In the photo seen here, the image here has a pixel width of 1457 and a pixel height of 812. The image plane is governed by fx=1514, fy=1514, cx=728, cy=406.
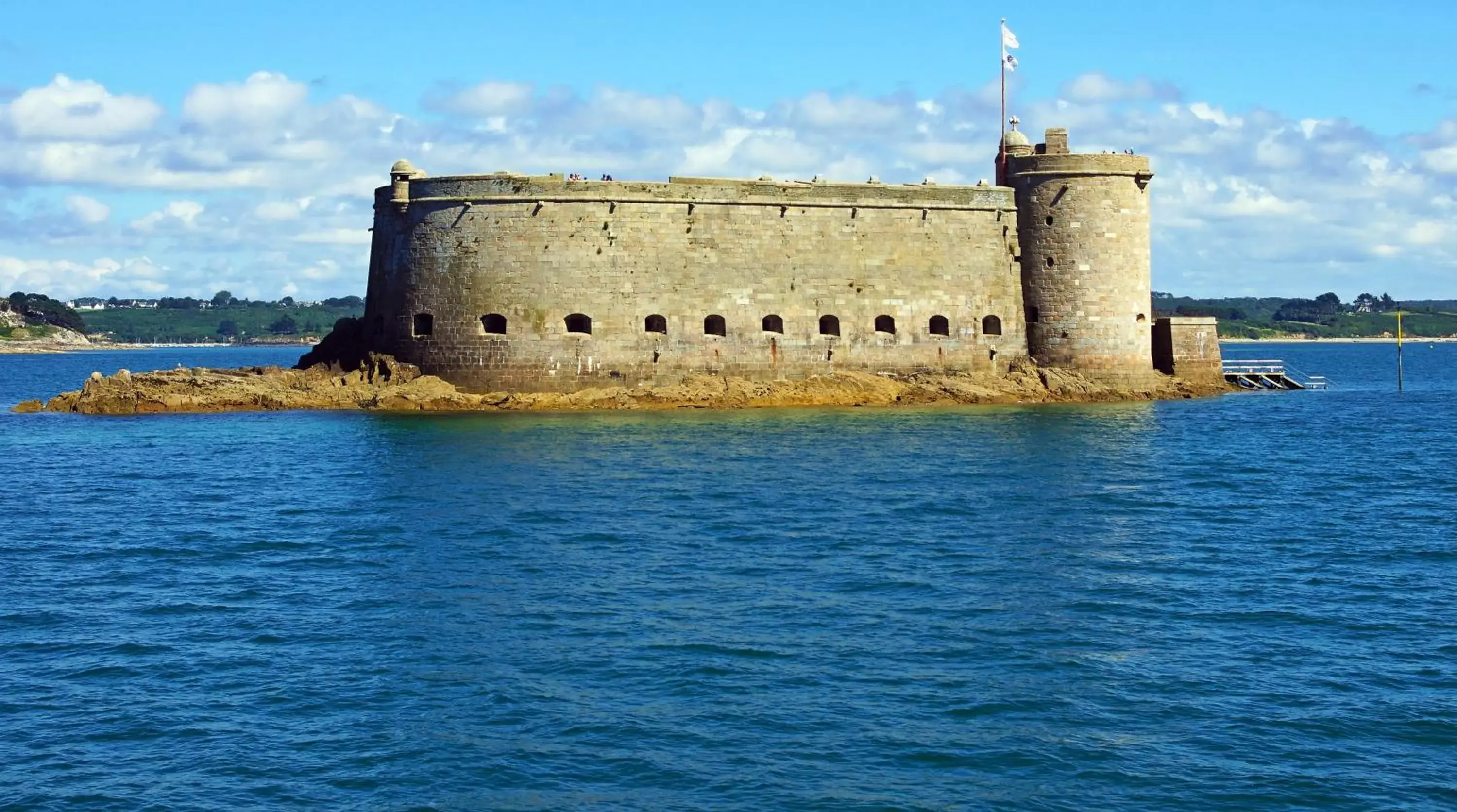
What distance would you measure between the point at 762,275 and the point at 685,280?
1932mm

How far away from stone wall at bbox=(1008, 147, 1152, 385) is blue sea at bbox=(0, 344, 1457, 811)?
10649 millimetres

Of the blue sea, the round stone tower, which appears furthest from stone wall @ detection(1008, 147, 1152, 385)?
the blue sea

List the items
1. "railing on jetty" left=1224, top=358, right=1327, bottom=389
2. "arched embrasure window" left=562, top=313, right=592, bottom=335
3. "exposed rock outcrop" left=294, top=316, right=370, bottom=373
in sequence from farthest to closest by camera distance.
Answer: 1. "railing on jetty" left=1224, top=358, right=1327, bottom=389
2. "exposed rock outcrop" left=294, top=316, right=370, bottom=373
3. "arched embrasure window" left=562, top=313, right=592, bottom=335

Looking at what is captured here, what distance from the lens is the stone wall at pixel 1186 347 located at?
133 feet

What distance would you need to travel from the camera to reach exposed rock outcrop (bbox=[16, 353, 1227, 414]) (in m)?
35.0

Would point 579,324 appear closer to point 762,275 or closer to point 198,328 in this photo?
point 762,275

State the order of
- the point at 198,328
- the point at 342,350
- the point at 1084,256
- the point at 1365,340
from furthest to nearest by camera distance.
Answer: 1. the point at 198,328
2. the point at 1365,340
3. the point at 342,350
4. the point at 1084,256

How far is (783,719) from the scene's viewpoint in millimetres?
11742

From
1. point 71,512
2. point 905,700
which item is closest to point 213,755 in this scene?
point 905,700

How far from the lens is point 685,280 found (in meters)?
36.1

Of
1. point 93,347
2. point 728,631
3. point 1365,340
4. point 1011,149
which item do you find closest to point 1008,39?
point 1011,149

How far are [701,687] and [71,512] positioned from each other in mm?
13512

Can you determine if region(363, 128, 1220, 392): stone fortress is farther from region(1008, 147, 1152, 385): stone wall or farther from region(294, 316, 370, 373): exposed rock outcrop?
region(294, 316, 370, 373): exposed rock outcrop

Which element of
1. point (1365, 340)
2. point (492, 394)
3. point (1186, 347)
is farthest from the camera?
point (1365, 340)
